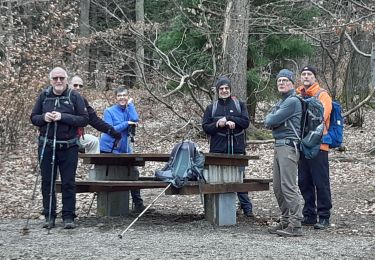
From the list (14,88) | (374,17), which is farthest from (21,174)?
(374,17)

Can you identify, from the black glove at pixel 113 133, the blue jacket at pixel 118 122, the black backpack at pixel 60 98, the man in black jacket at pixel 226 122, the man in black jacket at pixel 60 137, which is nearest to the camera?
the man in black jacket at pixel 60 137

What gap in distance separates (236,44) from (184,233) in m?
9.48

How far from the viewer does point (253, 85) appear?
18906mm

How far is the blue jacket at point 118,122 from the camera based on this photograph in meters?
9.98

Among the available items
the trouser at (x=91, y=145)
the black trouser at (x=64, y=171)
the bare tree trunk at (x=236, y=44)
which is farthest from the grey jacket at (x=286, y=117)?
the bare tree trunk at (x=236, y=44)

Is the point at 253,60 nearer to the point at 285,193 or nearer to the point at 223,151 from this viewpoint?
the point at 223,151

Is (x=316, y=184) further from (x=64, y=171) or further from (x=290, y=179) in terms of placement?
(x=64, y=171)

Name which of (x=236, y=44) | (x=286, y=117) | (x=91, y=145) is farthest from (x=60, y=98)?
(x=236, y=44)

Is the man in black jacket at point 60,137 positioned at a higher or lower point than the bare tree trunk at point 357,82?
lower

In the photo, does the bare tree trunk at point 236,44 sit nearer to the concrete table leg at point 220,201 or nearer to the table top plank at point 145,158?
the table top plank at point 145,158

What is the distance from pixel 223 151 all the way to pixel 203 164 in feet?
2.61

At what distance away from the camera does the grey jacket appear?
832 centimetres

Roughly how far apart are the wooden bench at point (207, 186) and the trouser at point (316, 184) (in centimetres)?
59

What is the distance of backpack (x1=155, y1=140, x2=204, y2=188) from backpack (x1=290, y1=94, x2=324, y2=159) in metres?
1.32
